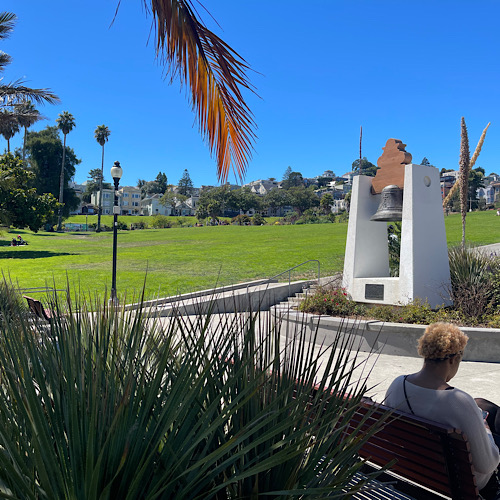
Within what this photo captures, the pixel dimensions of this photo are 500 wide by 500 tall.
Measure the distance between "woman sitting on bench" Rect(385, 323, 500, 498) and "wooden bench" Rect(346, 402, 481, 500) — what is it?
18 centimetres

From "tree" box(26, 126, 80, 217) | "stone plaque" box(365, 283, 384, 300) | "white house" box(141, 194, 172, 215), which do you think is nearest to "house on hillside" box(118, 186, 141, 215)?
"white house" box(141, 194, 172, 215)

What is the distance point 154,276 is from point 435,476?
58.7ft

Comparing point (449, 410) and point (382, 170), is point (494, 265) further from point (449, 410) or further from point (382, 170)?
point (449, 410)

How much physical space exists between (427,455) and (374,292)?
7.73 metres

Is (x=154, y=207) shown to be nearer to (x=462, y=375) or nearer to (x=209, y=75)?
(x=462, y=375)

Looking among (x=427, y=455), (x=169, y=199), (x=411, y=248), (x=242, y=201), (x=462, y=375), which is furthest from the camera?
(x=169, y=199)

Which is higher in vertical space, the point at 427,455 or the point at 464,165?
the point at 464,165

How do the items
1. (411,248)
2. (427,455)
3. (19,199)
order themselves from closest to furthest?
(427,455), (411,248), (19,199)

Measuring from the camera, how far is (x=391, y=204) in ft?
32.9

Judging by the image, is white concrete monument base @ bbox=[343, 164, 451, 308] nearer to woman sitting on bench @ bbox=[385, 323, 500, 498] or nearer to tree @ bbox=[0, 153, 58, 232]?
woman sitting on bench @ bbox=[385, 323, 500, 498]

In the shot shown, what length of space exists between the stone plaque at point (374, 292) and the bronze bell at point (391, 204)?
150 centimetres

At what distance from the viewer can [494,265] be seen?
10367 mm

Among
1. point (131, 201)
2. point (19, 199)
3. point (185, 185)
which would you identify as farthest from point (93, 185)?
point (19, 199)

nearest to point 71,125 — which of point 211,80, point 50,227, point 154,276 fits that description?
point 50,227
